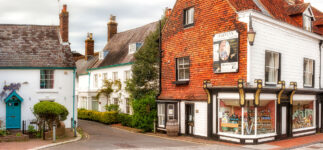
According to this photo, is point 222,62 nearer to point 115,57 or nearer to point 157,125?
point 157,125

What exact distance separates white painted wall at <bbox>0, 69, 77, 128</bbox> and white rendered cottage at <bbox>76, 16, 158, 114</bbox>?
Answer: 5.58 m

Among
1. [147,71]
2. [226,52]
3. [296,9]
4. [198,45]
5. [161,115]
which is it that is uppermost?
[296,9]

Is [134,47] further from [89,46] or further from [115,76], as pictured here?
[89,46]

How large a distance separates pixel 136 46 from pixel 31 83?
10.0m

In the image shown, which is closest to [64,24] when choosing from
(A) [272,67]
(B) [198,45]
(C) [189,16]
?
(C) [189,16]

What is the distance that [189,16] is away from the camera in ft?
68.7

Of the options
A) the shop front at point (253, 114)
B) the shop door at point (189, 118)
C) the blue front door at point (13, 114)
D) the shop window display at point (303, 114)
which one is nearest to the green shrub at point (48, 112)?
the blue front door at point (13, 114)

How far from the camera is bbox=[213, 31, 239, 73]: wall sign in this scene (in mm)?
17234

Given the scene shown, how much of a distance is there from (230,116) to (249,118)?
3.26 feet

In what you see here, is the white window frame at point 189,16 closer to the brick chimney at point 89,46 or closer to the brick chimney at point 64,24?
the brick chimney at point 64,24

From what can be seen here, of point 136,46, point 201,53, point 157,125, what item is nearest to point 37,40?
point 136,46

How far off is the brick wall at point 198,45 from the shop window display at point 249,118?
4.71ft

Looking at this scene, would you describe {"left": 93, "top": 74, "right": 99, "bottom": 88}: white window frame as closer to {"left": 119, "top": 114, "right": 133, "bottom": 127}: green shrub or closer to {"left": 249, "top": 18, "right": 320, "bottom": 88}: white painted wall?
{"left": 119, "top": 114, "right": 133, "bottom": 127}: green shrub

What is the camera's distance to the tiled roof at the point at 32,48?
23.3 metres
